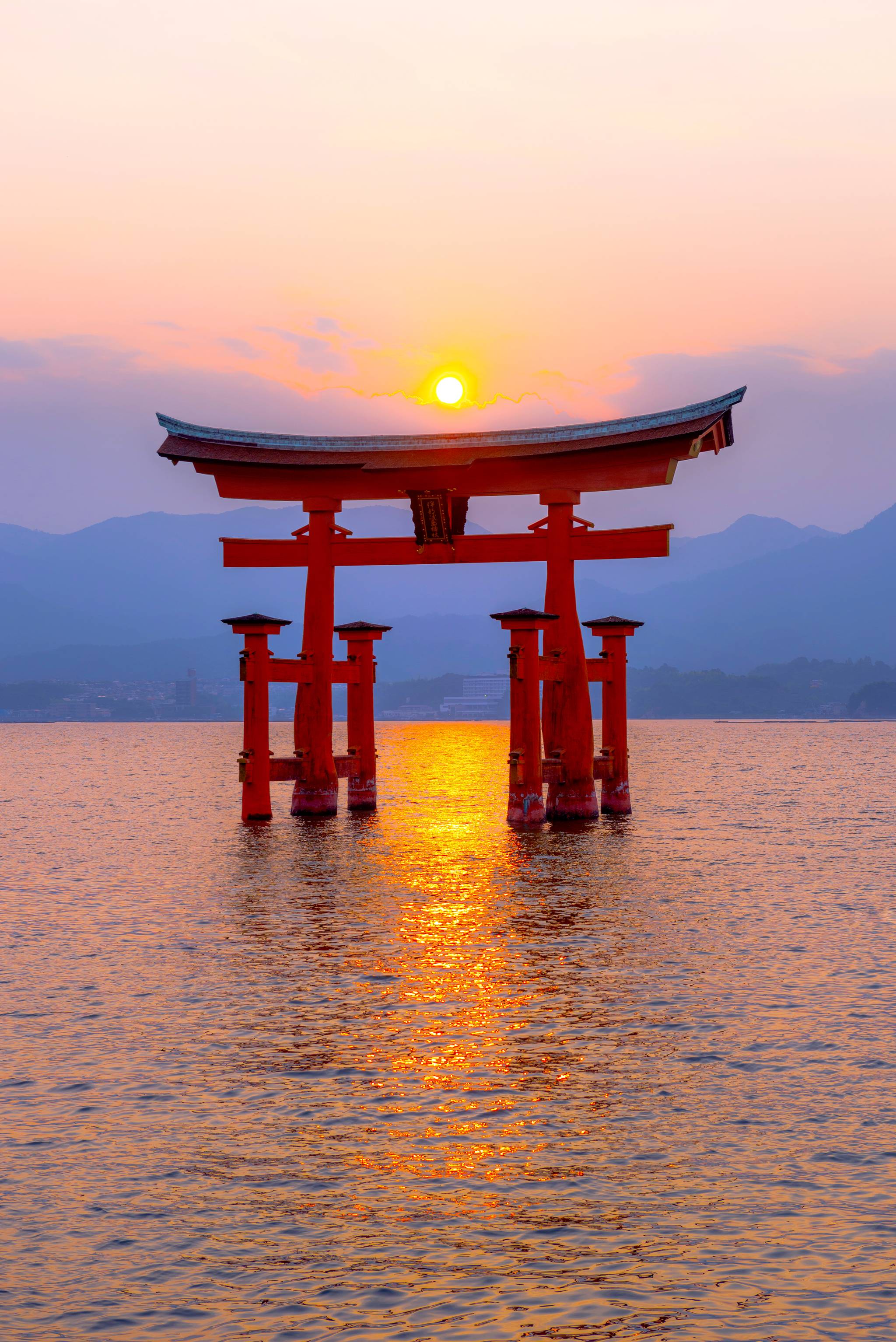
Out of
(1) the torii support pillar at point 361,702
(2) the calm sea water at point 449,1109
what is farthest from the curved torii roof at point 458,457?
(2) the calm sea water at point 449,1109

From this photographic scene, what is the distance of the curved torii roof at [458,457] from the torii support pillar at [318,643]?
571mm

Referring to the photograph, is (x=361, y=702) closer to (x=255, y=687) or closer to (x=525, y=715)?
(x=255, y=687)

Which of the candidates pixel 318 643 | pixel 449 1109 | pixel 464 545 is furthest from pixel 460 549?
pixel 449 1109

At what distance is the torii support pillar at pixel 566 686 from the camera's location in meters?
20.7

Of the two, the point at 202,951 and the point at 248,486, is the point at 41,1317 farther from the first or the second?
the point at 248,486

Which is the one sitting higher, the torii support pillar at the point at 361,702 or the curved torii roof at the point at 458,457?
the curved torii roof at the point at 458,457

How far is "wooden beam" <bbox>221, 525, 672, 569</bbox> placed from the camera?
2108 centimetres

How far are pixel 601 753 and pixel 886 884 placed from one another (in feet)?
23.0

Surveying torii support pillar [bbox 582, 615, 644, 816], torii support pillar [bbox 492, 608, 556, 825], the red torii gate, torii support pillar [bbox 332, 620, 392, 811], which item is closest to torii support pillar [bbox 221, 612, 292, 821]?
the red torii gate

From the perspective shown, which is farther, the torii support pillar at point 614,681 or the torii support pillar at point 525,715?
the torii support pillar at point 614,681

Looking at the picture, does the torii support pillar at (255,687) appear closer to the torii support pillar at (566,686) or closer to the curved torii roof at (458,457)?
the curved torii roof at (458,457)

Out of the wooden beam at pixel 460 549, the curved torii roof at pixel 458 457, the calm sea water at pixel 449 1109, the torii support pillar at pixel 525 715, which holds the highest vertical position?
the curved torii roof at pixel 458 457

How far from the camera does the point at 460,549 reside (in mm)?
22125

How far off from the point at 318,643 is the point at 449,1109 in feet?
50.8
